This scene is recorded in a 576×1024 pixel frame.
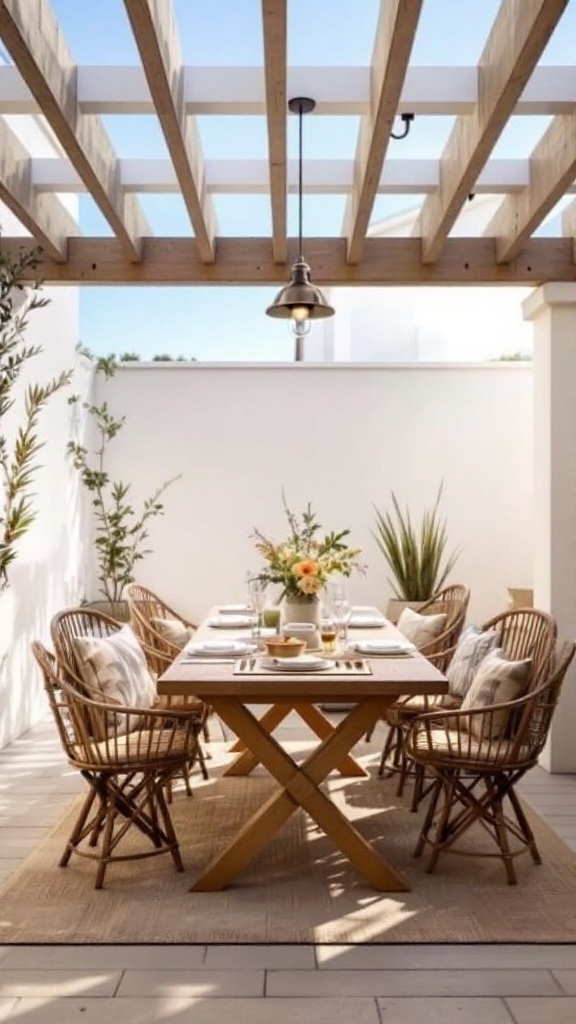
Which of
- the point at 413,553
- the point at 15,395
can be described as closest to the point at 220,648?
the point at 15,395

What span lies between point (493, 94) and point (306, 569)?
2025 millimetres

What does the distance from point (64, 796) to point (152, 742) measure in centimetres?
112

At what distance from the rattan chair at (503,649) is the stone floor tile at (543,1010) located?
4.47 ft

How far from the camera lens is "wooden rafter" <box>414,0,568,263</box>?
8.75 feet

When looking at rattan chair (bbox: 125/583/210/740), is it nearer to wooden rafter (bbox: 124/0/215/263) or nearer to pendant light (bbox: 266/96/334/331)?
pendant light (bbox: 266/96/334/331)

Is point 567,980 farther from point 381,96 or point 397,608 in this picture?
point 397,608

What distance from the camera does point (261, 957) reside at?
112 inches

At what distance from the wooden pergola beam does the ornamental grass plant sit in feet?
7.38

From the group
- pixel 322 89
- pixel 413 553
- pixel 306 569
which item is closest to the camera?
pixel 322 89

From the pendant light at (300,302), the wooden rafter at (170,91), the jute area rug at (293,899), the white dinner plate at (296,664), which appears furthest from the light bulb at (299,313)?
the jute area rug at (293,899)

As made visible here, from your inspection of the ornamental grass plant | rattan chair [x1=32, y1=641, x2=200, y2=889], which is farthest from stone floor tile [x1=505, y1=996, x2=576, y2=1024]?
the ornamental grass plant

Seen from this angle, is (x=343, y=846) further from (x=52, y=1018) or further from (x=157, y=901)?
(x=52, y=1018)

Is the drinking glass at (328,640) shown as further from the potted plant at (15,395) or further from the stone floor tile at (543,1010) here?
the stone floor tile at (543,1010)

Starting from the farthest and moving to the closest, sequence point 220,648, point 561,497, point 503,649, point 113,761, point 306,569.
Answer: point 561,497, point 503,649, point 306,569, point 220,648, point 113,761
